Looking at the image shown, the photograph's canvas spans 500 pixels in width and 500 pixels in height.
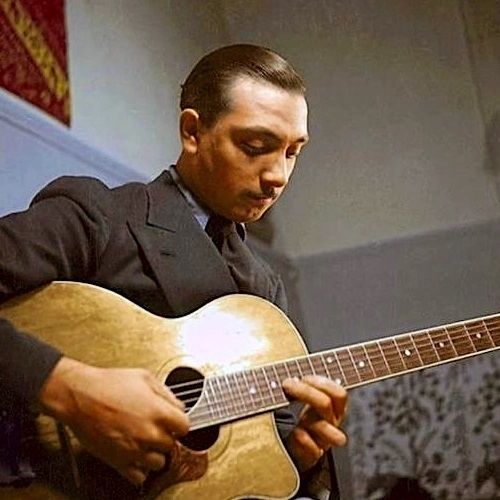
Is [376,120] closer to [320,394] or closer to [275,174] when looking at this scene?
[275,174]

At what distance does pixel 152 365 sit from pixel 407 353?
33 centimetres

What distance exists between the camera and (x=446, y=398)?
184 centimetres

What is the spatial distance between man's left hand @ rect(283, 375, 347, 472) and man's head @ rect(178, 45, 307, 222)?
0.24 metres

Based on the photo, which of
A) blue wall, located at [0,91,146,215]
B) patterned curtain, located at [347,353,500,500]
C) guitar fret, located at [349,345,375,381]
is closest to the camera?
guitar fret, located at [349,345,375,381]

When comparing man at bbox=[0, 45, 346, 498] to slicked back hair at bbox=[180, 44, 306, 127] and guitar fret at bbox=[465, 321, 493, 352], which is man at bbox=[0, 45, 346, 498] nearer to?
slicked back hair at bbox=[180, 44, 306, 127]

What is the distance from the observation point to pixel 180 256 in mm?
948

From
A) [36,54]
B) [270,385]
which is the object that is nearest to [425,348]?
[270,385]

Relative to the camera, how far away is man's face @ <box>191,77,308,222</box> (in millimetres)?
994

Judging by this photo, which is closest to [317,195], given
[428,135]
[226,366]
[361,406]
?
[428,135]

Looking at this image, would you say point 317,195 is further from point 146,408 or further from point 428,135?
point 146,408

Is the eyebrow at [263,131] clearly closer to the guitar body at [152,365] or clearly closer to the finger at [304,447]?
the guitar body at [152,365]

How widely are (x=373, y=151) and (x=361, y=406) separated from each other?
616mm

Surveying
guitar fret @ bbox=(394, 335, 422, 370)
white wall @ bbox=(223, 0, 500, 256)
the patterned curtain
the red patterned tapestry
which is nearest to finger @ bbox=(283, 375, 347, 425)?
guitar fret @ bbox=(394, 335, 422, 370)

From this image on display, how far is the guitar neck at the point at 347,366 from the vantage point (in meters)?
0.84
